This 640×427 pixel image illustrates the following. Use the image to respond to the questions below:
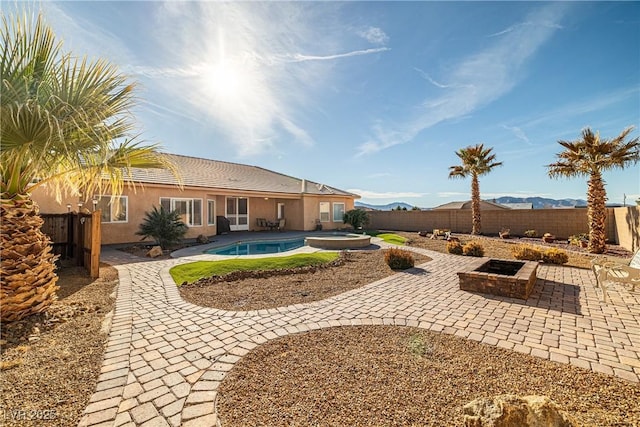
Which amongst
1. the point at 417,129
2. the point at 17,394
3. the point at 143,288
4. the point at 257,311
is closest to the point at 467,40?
the point at 417,129

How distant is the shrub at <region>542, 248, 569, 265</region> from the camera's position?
9.72 m

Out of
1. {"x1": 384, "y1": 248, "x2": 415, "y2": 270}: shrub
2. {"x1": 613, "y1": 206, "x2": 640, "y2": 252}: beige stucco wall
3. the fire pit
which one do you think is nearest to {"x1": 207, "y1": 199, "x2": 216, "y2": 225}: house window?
{"x1": 384, "y1": 248, "x2": 415, "y2": 270}: shrub

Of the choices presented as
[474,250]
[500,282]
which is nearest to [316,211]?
[474,250]

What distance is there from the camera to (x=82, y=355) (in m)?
3.52

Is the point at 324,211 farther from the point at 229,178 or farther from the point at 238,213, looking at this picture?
the point at 229,178

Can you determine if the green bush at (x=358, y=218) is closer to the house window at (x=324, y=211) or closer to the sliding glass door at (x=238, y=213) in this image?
the house window at (x=324, y=211)

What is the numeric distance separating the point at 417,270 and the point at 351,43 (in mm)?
8490

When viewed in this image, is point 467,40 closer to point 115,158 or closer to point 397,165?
point 115,158

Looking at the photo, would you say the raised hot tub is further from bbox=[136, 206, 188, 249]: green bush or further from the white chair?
the white chair

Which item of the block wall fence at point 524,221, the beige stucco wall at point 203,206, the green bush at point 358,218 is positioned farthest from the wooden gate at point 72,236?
the block wall fence at point 524,221

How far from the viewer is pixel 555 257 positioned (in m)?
9.85

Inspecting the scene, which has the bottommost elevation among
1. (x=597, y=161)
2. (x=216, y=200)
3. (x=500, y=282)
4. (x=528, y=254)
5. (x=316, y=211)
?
(x=500, y=282)

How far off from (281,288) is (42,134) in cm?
518

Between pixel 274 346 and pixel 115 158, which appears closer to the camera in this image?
pixel 274 346
